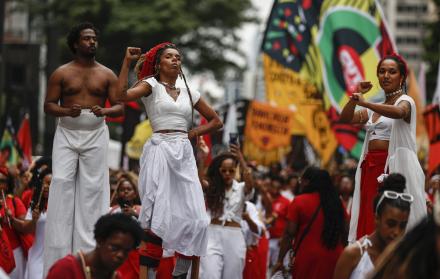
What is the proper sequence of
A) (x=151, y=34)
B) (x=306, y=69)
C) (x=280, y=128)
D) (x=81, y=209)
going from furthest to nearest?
(x=151, y=34) → (x=280, y=128) → (x=306, y=69) → (x=81, y=209)

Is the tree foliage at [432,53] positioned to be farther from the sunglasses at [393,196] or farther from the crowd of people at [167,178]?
the sunglasses at [393,196]

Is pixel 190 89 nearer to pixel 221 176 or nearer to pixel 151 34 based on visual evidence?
pixel 221 176

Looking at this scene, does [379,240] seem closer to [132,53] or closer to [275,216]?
[132,53]

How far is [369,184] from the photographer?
37.4 feet

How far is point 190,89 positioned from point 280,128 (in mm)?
14228

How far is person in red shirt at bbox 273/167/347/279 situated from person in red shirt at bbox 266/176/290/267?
588 centimetres

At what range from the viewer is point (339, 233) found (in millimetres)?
12055

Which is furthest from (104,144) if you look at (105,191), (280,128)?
(280,128)

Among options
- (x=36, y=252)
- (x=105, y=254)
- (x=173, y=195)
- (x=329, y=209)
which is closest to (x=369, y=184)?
(x=329, y=209)

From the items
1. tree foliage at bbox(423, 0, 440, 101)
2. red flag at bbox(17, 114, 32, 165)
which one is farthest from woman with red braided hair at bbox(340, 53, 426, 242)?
tree foliage at bbox(423, 0, 440, 101)

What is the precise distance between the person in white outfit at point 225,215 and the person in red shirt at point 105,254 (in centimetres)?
628

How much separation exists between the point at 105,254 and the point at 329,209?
15.2 ft

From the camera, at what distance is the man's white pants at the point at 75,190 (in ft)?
34.3

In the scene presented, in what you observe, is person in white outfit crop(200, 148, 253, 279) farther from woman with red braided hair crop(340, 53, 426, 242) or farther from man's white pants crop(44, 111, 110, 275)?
man's white pants crop(44, 111, 110, 275)
